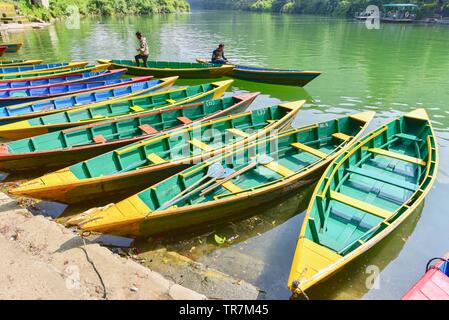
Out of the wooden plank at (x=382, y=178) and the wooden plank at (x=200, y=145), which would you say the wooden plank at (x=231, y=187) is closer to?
the wooden plank at (x=200, y=145)

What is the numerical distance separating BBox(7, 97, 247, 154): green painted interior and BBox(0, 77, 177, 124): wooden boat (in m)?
2.14

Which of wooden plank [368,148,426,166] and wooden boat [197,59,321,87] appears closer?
wooden plank [368,148,426,166]

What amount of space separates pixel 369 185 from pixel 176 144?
6013 mm

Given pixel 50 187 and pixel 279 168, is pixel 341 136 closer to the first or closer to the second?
pixel 279 168

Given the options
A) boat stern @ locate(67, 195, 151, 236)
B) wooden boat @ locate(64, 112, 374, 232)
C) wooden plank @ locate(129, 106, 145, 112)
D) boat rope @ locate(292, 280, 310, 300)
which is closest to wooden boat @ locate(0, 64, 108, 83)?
wooden plank @ locate(129, 106, 145, 112)

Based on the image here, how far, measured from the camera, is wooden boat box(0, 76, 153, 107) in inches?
554

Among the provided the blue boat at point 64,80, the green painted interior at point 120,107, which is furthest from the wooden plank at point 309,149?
the blue boat at point 64,80

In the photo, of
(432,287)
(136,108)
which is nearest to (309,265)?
(432,287)

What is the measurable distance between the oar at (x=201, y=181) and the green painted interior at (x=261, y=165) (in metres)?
Result: 0.22

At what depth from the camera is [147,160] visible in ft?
31.7

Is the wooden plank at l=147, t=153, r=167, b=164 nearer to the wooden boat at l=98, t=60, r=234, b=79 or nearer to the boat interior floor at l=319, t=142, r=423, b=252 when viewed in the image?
the boat interior floor at l=319, t=142, r=423, b=252

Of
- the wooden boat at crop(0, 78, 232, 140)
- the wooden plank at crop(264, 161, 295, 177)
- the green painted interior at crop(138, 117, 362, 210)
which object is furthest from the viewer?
the wooden boat at crop(0, 78, 232, 140)

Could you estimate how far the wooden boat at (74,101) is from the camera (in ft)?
40.3
